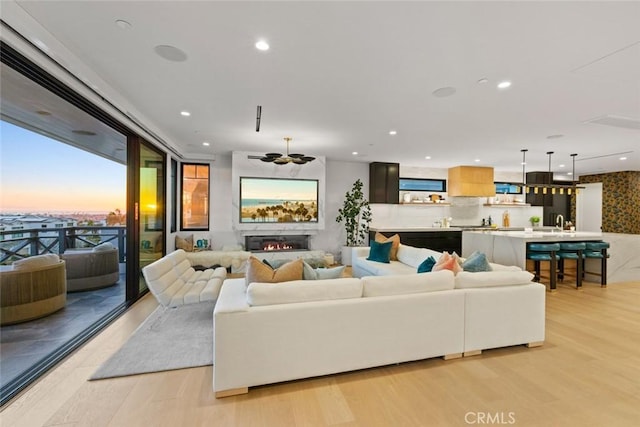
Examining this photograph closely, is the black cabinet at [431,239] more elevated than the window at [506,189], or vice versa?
the window at [506,189]

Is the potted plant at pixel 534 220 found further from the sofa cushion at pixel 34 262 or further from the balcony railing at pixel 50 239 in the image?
the sofa cushion at pixel 34 262

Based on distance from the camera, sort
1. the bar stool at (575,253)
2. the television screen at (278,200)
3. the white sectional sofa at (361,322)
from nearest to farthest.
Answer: the white sectional sofa at (361,322)
the bar stool at (575,253)
the television screen at (278,200)

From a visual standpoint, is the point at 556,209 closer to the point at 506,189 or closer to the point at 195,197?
the point at 506,189

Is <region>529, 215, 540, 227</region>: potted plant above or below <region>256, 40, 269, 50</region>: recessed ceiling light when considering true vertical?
below

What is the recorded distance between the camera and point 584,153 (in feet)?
20.0

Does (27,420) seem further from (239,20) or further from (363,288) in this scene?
(239,20)

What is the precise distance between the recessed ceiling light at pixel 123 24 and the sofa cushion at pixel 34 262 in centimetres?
306

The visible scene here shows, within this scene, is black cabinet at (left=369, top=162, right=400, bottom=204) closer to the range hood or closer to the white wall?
the white wall

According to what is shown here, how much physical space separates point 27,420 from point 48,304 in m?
2.15

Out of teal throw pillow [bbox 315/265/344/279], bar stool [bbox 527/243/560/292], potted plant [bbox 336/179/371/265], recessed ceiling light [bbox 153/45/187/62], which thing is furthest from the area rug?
bar stool [bbox 527/243/560/292]

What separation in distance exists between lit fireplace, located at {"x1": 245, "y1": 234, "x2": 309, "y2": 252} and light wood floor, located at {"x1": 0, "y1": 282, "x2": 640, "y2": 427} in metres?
4.03

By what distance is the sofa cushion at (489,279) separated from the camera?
2719 millimetres

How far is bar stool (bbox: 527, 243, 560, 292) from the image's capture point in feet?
16.1
